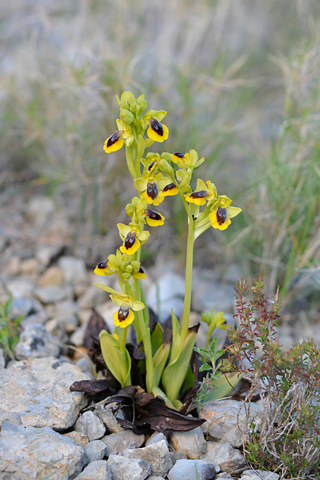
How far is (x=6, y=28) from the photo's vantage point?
5074 millimetres

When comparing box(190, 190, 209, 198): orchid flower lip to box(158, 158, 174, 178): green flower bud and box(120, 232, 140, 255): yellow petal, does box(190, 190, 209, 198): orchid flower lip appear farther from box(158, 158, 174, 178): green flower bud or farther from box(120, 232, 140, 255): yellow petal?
box(120, 232, 140, 255): yellow petal

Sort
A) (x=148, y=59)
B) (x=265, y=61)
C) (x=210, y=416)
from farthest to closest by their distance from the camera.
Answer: (x=265, y=61) < (x=148, y=59) < (x=210, y=416)

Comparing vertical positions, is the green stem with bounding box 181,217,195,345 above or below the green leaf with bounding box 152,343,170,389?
above

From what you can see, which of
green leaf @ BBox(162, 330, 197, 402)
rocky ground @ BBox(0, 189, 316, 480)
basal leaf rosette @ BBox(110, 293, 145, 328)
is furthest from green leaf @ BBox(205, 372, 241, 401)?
basal leaf rosette @ BBox(110, 293, 145, 328)

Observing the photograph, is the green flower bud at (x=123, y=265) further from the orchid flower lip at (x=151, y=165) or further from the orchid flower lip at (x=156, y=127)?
the orchid flower lip at (x=156, y=127)

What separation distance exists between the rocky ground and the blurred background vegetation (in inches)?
17.2

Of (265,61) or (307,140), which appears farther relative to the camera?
(265,61)

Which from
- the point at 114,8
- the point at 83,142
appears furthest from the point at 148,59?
the point at 83,142

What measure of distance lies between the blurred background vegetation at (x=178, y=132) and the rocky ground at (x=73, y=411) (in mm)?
436

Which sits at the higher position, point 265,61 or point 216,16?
point 265,61

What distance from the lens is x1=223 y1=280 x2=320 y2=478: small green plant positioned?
158cm

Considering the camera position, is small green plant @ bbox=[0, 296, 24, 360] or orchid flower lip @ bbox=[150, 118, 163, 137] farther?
small green plant @ bbox=[0, 296, 24, 360]

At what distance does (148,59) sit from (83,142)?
Answer: 1.16 meters

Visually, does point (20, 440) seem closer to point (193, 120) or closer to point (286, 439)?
point (286, 439)
